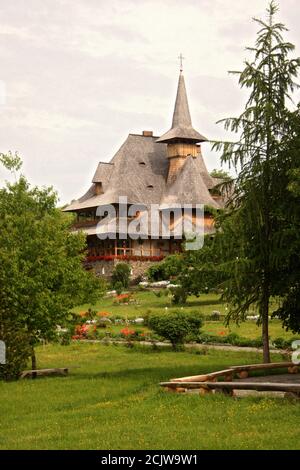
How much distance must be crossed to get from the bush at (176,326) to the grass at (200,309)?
4.95 ft

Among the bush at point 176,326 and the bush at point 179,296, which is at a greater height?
the bush at point 179,296

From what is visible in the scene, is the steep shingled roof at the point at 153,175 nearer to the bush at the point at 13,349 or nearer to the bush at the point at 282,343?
the bush at the point at 282,343

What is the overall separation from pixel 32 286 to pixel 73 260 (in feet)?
8.06

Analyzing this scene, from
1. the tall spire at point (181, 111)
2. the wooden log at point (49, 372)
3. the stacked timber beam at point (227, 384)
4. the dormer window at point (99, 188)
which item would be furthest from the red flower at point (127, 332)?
the tall spire at point (181, 111)

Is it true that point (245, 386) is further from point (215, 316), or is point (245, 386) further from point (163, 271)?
point (163, 271)

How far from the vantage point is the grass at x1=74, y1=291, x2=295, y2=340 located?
35.2 meters

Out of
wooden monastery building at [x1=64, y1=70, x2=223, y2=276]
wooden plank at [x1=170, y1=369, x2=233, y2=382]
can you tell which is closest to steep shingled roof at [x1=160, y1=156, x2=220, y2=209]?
wooden monastery building at [x1=64, y1=70, x2=223, y2=276]

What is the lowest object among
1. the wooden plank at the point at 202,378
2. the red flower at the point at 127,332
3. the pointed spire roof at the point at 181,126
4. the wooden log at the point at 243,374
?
the red flower at the point at 127,332

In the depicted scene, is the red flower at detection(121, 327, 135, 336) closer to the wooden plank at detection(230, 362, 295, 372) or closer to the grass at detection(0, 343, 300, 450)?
the grass at detection(0, 343, 300, 450)

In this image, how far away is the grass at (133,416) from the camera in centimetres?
1291

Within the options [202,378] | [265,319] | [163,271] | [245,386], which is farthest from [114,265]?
[245,386]

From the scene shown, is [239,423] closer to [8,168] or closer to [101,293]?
[101,293]
